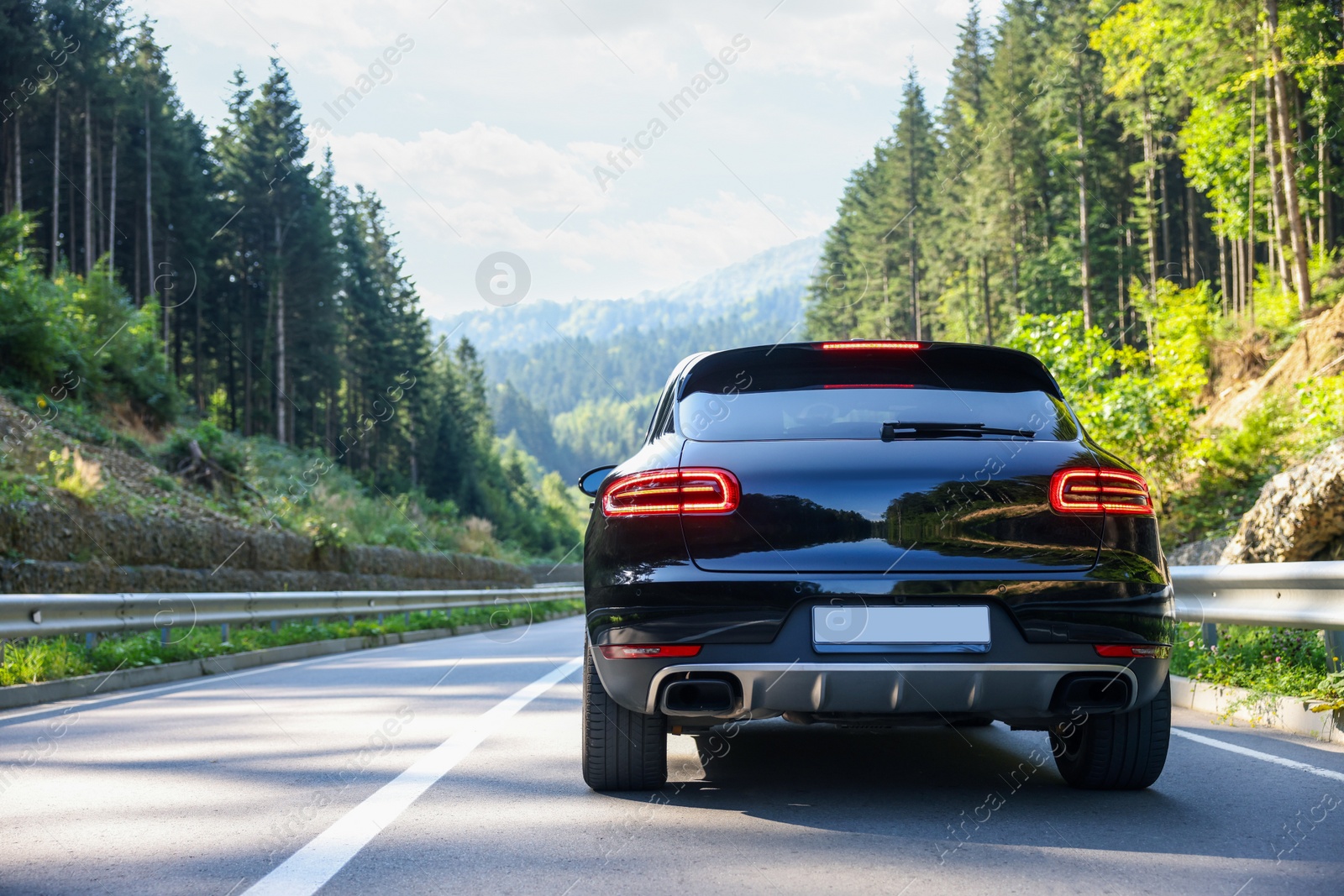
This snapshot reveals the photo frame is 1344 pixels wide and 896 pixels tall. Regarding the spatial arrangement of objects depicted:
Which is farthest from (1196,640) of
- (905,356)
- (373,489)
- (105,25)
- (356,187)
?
(356,187)

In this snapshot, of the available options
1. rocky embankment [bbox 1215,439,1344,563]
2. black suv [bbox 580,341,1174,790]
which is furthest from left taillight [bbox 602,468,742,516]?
rocky embankment [bbox 1215,439,1344,563]

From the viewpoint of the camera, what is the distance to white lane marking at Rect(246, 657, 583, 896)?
A: 11.2 ft

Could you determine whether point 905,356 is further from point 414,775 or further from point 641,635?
point 414,775

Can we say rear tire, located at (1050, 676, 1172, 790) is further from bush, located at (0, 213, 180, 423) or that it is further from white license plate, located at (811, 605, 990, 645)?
bush, located at (0, 213, 180, 423)

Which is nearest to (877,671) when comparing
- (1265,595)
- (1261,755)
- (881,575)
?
(881,575)

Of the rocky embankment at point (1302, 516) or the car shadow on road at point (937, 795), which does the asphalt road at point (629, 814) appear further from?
the rocky embankment at point (1302, 516)

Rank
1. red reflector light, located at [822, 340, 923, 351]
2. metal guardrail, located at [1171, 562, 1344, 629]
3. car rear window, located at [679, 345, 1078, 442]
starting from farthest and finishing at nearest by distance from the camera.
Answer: metal guardrail, located at [1171, 562, 1344, 629] → red reflector light, located at [822, 340, 923, 351] → car rear window, located at [679, 345, 1078, 442]

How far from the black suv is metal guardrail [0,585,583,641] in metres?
6.39

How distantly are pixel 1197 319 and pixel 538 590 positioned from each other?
1902 centimetres

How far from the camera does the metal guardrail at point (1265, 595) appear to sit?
6.28 metres

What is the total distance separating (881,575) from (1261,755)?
9.02ft

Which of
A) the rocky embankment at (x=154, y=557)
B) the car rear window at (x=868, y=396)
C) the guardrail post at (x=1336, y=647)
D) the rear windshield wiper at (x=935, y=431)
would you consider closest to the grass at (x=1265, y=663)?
the guardrail post at (x=1336, y=647)

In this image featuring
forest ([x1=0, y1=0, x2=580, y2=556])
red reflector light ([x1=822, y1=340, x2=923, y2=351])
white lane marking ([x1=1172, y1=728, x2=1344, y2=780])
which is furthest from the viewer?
forest ([x1=0, y1=0, x2=580, y2=556])

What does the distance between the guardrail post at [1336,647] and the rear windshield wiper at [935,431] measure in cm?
316
